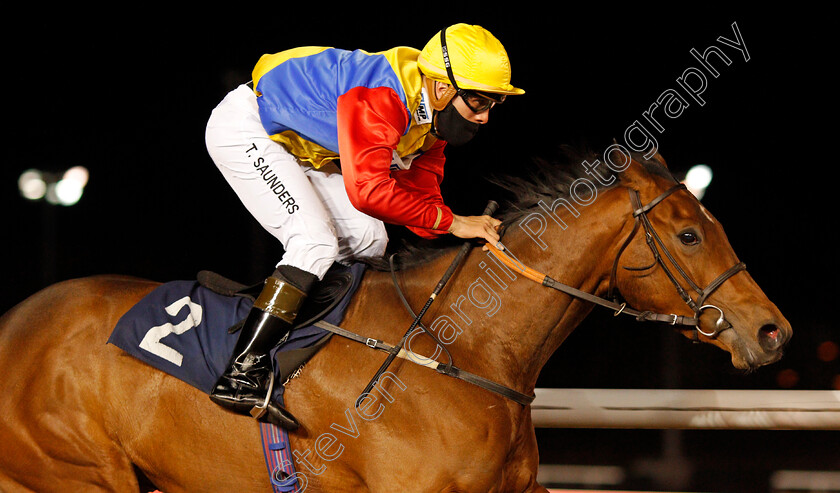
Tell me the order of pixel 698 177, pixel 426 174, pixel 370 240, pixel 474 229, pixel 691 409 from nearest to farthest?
pixel 474 229 → pixel 370 240 → pixel 426 174 → pixel 691 409 → pixel 698 177

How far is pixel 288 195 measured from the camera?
2234 millimetres

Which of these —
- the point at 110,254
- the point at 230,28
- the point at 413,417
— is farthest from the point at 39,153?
the point at 413,417

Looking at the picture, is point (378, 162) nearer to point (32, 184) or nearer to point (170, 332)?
point (170, 332)

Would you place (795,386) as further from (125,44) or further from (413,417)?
(125,44)

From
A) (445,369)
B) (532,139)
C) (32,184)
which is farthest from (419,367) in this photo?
(32,184)

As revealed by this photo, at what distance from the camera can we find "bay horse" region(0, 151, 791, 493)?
77.2 inches

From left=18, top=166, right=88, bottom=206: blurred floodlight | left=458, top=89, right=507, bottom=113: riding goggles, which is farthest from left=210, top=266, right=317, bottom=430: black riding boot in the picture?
left=18, top=166, right=88, bottom=206: blurred floodlight

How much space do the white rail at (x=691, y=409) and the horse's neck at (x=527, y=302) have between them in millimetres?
1316

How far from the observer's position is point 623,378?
6797 mm

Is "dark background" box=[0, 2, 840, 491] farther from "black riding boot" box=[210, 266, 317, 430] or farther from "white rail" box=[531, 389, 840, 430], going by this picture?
"black riding boot" box=[210, 266, 317, 430]

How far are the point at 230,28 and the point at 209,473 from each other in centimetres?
431

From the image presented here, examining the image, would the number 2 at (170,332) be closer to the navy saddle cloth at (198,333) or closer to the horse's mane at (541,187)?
the navy saddle cloth at (198,333)

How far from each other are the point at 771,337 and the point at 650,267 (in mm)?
369

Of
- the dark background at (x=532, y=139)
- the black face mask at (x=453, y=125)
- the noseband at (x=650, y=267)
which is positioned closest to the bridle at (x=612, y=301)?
the noseband at (x=650, y=267)
